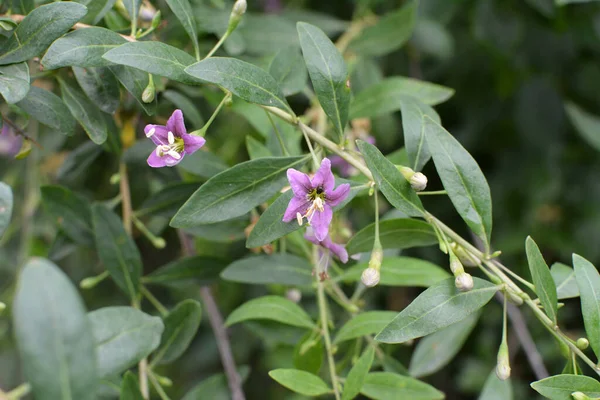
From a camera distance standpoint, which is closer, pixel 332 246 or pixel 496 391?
pixel 332 246

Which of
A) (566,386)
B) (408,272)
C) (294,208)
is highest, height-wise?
(294,208)

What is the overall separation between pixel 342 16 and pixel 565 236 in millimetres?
1615

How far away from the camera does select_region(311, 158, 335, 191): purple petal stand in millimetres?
1166

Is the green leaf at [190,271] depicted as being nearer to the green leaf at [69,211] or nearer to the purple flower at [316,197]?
the green leaf at [69,211]

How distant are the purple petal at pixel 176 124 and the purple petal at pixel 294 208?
267mm

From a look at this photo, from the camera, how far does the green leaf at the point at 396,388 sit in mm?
1424

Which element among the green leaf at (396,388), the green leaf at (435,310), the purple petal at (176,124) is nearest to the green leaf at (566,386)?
the green leaf at (435,310)

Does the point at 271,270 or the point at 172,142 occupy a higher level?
the point at 172,142

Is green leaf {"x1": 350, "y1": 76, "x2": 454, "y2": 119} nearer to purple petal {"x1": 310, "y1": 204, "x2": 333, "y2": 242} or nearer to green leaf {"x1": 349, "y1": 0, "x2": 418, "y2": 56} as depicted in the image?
green leaf {"x1": 349, "y1": 0, "x2": 418, "y2": 56}

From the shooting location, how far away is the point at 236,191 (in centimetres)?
125

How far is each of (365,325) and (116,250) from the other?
68 cm

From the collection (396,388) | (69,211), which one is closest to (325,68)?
(396,388)

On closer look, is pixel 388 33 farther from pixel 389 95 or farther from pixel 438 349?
pixel 438 349

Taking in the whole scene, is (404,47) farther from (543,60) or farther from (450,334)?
(450,334)
